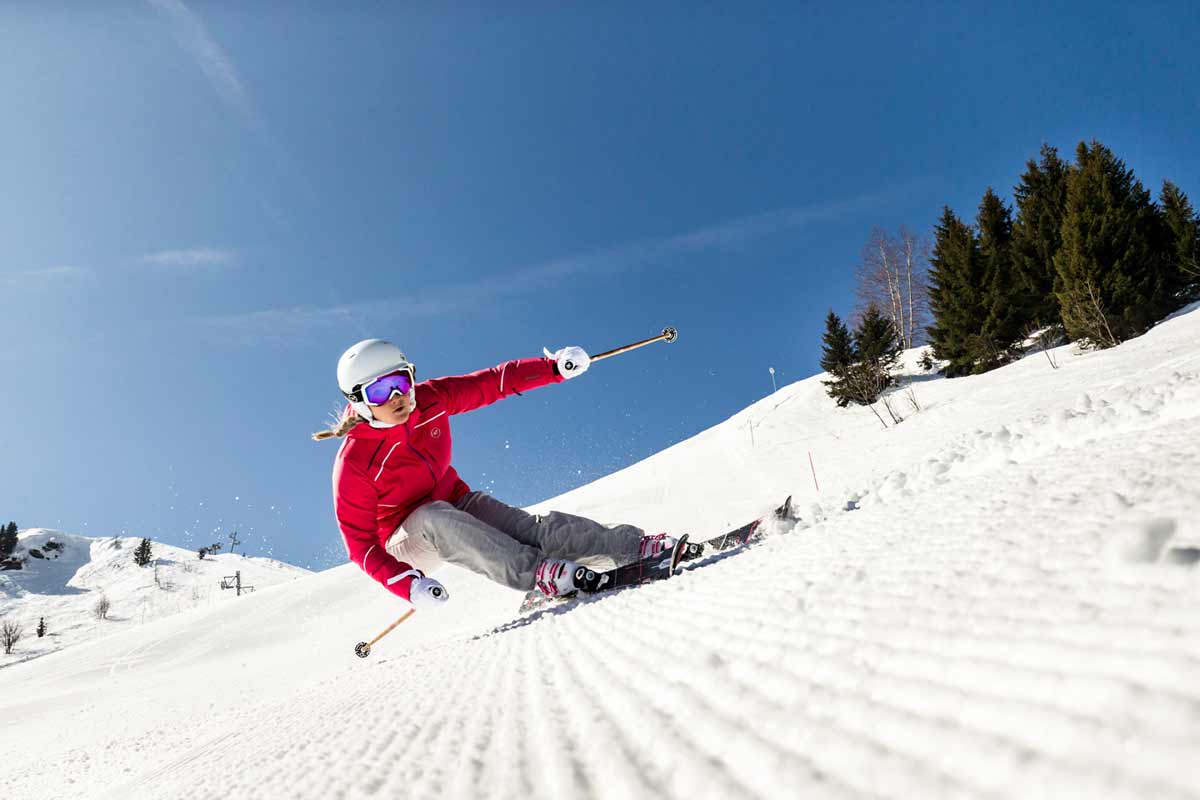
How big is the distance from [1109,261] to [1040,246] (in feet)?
9.53

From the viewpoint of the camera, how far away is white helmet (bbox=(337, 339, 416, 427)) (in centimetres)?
257

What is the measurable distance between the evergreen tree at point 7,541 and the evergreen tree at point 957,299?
2175 inches

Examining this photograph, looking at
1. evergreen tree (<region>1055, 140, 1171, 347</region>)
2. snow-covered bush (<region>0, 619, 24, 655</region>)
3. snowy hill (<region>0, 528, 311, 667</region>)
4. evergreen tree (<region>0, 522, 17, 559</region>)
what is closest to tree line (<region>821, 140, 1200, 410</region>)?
evergreen tree (<region>1055, 140, 1171, 347</region>)

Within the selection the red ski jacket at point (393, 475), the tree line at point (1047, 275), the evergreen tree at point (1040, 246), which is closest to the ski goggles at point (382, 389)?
the red ski jacket at point (393, 475)

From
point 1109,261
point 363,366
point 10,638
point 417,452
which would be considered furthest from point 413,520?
point 10,638

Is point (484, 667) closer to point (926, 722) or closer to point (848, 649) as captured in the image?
point (848, 649)

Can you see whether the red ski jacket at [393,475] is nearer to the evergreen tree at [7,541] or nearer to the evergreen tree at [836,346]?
the evergreen tree at [836,346]

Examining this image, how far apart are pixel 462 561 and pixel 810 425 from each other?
36.6ft

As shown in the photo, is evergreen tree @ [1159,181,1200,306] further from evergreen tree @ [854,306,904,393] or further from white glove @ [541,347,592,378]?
white glove @ [541,347,592,378]

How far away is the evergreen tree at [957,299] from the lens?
49.4 feet

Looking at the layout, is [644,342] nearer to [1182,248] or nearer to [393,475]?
[393,475]

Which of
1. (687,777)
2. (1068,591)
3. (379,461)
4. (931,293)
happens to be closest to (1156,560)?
(1068,591)

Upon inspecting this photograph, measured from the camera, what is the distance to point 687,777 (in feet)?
1.50

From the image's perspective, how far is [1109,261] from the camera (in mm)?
12891
